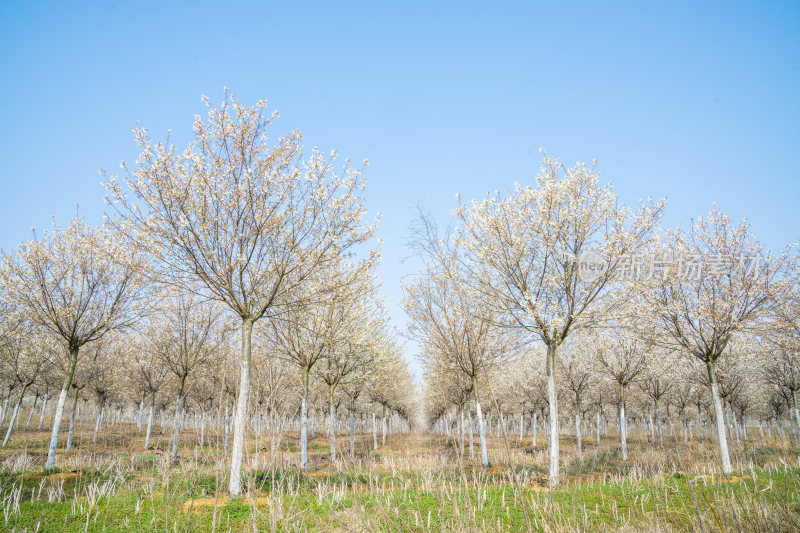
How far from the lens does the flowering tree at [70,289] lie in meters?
13.8

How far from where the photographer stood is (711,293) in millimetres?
13539

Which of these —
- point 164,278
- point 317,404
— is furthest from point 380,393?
point 164,278

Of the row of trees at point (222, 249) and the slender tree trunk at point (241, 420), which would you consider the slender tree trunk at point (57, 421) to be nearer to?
the row of trees at point (222, 249)

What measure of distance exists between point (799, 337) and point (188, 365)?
29.6 metres

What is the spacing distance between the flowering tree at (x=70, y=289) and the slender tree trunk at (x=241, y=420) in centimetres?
635

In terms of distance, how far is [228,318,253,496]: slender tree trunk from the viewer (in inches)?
346

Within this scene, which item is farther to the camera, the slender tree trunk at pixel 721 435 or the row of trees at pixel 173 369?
the row of trees at pixel 173 369

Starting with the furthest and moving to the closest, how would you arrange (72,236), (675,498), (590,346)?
1. (590,346)
2. (72,236)
3. (675,498)

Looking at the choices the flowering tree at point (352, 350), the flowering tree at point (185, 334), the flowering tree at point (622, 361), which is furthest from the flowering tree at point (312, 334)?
the flowering tree at point (622, 361)

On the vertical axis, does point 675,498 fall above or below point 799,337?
below

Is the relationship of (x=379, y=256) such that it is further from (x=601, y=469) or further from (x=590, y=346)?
(x=590, y=346)

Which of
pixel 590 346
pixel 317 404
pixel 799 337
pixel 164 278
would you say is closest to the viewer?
pixel 164 278

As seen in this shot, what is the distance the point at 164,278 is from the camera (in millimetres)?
10172

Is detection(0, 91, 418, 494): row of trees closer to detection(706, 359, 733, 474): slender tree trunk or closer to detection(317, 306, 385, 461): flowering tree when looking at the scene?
detection(317, 306, 385, 461): flowering tree
